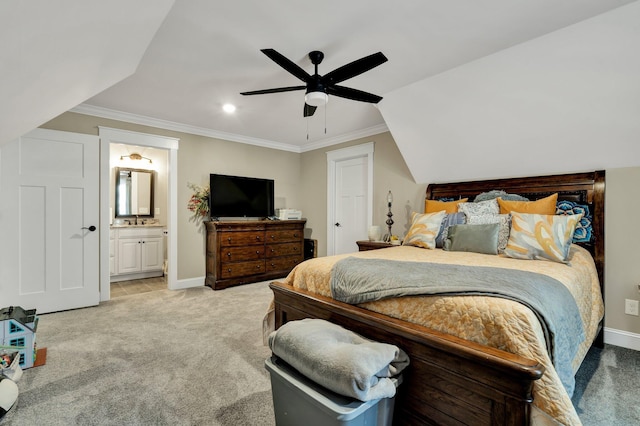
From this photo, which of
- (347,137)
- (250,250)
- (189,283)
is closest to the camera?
(189,283)

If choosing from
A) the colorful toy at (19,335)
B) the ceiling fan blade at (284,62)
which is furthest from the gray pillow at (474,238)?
the colorful toy at (19,335)

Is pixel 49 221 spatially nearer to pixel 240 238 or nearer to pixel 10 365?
pixel 10 365

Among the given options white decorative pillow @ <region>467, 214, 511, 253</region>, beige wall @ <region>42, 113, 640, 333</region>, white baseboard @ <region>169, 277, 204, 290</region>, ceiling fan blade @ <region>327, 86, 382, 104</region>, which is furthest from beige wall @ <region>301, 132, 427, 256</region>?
white baseboard @ <region>169, 277, 204, 290</region>

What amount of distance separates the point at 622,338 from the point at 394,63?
3.02 m

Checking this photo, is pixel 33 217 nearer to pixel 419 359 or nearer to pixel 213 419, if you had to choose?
pixel 213 419

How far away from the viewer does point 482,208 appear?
2.82 meters

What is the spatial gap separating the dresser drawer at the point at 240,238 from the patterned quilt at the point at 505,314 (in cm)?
241

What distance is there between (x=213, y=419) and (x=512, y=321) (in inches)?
61.0

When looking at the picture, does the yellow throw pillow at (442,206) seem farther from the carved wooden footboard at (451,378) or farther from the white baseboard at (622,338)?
the carved wooden footboard at (451,378)

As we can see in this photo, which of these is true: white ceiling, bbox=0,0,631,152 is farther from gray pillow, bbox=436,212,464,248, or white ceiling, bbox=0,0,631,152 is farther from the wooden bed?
the wooden bed

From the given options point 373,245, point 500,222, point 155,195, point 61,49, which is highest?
point 61,49

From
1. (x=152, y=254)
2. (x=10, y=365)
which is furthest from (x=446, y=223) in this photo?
(x=152, y=254)

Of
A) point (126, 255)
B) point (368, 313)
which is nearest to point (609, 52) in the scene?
point (368, 313)

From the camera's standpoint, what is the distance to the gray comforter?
4.09 ft
